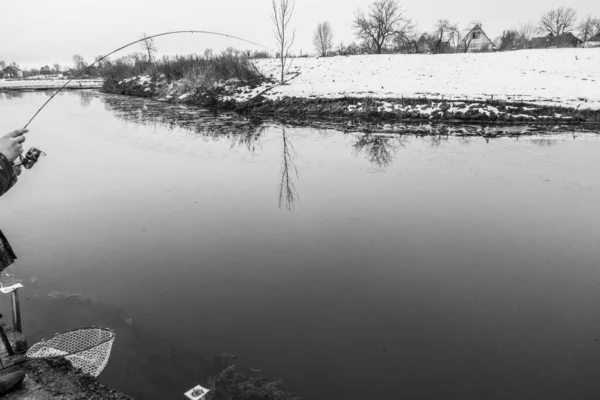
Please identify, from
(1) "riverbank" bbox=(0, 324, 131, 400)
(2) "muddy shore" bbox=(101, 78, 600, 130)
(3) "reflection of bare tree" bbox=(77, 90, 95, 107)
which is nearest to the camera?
(1) "riverbank" bbox=(0, 324, 131, 400)

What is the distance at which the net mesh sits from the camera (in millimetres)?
3965

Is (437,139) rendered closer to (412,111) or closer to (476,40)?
(412,111)

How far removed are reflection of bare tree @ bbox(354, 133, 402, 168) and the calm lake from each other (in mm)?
751

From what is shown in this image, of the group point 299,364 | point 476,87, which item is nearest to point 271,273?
point 299,364

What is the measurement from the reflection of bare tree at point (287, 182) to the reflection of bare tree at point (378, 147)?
2.73 m

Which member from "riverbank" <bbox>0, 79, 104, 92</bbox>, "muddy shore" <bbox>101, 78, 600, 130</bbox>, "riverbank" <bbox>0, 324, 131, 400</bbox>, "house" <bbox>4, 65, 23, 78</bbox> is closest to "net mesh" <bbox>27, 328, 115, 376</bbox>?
"riverbank" <bbox>0, 324, 131, 400</bbox>

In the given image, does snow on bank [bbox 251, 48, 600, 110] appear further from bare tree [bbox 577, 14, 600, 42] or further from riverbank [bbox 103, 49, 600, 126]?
bare tree [bbox 577, 14, 600, 42]

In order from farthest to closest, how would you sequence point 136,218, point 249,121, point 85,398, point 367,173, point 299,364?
point 249,121, point 367,173, point 136,218, point 299,364, point 85,398

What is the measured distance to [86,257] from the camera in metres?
6.55

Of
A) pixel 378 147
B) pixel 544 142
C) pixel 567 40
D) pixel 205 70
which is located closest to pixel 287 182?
pixel 378 147

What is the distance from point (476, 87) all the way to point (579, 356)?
2799 centimetres

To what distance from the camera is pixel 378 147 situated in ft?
50.7

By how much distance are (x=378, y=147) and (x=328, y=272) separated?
34.0 feet

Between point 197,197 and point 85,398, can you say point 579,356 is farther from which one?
point 197,197
